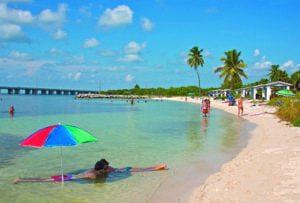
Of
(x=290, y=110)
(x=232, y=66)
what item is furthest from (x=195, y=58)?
(x=290, y=110)

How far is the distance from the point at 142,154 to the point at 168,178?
3249mm

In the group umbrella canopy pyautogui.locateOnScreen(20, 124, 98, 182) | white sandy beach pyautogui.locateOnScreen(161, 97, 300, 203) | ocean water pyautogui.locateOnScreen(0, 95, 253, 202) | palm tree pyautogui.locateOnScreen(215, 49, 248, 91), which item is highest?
palm tree pyautogui.locateOnScreen(215, 49, 248, 91)

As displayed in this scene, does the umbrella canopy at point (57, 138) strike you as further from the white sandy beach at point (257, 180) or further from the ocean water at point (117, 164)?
the white sandy beach at point (257, 180)

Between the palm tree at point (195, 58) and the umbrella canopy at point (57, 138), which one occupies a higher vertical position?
the palm tree at point (195, 58)

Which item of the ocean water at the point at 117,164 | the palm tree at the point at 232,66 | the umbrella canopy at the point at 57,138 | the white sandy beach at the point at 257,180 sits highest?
the palm tree at the point at 232,66

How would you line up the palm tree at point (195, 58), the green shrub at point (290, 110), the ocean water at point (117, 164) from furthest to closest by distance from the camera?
the palm tree at point (195, 58), the green shrub at point (290, 110), the ocean water at point (117, 164)

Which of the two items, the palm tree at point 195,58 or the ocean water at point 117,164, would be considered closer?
the ocean water at point 117,164

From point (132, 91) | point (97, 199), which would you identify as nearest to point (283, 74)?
point (97, 199)

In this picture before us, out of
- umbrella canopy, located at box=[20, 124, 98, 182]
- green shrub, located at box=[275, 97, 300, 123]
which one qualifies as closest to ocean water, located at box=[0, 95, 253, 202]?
umbrella canopy, located at box=[20, 124, 98, 182]

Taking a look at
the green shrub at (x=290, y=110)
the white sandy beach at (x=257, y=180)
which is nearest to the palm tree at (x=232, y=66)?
the green shrub at (x=290, y=110)

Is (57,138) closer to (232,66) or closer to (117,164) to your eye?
(117,164)

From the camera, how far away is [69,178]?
7.07m

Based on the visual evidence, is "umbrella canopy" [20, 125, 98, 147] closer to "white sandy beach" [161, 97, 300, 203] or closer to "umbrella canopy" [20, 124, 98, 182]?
"umbrella canopy" [20, 124, 98, 182]

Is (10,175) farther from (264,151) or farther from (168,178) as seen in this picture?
(264,151)
